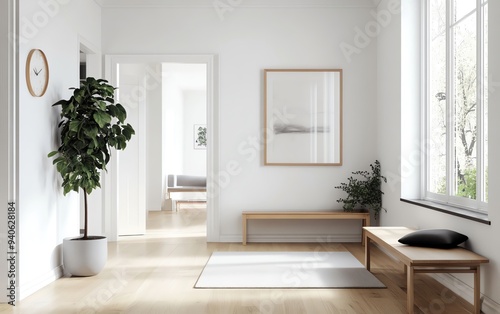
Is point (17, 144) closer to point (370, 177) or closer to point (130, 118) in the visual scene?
point (130, 118)

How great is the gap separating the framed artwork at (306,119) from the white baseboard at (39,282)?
272 centimetres

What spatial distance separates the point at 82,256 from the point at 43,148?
37.5 inches

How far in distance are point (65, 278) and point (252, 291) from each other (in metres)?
1.66

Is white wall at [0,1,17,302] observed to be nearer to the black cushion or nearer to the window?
the black cushion

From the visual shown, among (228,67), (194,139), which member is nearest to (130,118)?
(228,67)

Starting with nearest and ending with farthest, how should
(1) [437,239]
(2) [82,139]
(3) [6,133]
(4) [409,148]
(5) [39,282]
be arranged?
(1) [437,239], (3) [6,133], (5) [39,282], (2) [82,139], (4) [409,148]

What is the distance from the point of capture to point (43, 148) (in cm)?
438

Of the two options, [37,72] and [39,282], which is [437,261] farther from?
[37,72]

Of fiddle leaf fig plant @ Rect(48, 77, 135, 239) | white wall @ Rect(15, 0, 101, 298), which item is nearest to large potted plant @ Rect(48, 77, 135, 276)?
fiddle leaf fig plant @ Rect(48, 77, 135, 239)

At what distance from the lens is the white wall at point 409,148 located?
340 cm

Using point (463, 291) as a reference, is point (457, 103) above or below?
above

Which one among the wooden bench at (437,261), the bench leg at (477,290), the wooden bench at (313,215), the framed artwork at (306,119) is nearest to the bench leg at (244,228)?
the wooden bench at (313,215)

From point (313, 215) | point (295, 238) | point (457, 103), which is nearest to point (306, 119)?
point (313, 215)

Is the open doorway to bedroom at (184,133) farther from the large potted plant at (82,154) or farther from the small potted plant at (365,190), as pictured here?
the large potted plant at (82,154)
